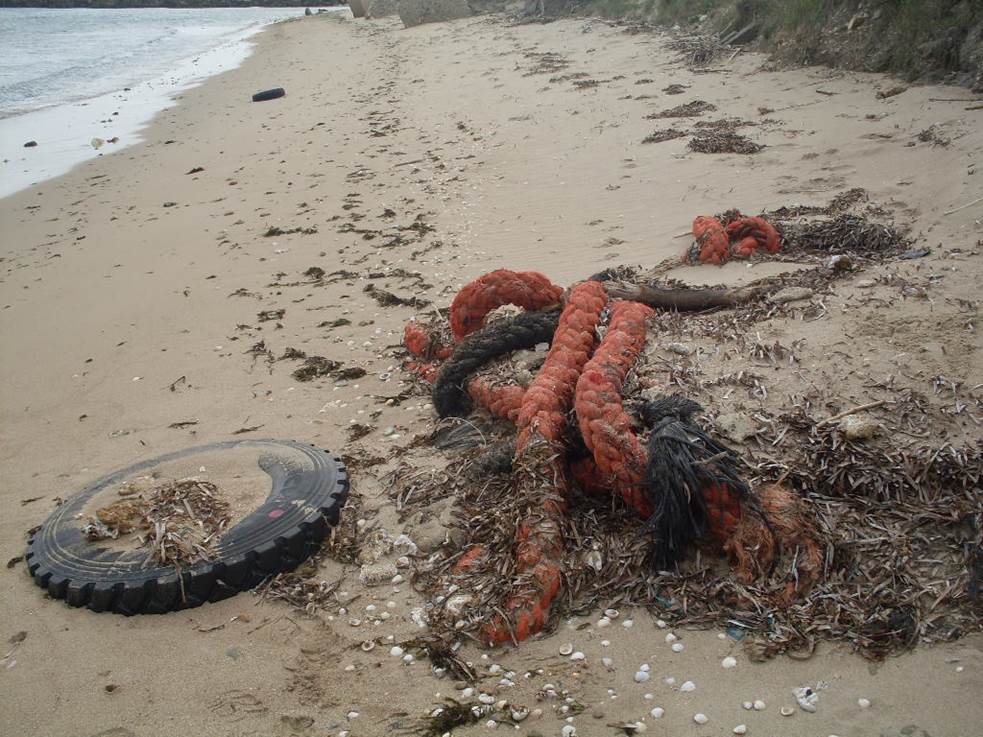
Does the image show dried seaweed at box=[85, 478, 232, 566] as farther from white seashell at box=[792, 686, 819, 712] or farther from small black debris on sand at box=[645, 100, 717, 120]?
small black debris on sand at box=[645, 100, 717, 120]

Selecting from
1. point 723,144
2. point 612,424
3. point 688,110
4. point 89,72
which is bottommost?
point 612,424

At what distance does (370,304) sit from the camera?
5.91 meters

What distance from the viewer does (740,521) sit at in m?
2.68

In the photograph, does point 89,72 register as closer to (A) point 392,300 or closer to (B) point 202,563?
(A) point 392,300

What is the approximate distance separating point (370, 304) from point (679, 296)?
2569 millimetres

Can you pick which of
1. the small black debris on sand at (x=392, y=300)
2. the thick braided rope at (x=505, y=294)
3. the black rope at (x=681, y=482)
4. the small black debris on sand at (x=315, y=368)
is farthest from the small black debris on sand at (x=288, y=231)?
the black rope at (x=681, y=482)

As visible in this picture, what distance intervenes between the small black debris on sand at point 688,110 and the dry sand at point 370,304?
0.30 m

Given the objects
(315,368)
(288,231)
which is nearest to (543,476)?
(315,368)

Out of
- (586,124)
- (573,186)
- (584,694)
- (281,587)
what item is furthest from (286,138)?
(584,694)

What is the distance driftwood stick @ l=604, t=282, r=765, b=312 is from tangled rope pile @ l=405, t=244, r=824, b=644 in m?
0.24

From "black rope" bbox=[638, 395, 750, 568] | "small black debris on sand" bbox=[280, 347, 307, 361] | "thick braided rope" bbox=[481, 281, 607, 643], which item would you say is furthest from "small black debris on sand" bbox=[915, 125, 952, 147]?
"small black debris on sand" bbox=[280, 347, 307, 361]

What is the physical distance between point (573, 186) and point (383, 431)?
4634 millimetres

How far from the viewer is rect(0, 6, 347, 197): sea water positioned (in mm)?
13688

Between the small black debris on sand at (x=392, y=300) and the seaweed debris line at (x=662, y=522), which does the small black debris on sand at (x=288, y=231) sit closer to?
the small black debris on sand at (x=392, y=300)
